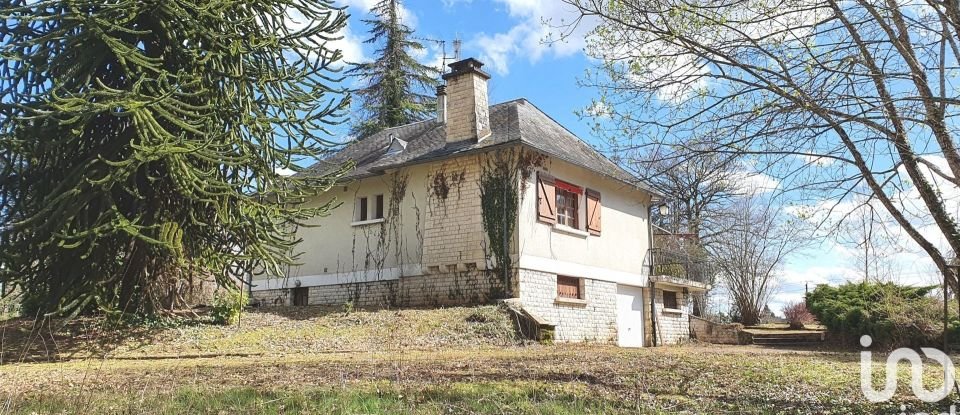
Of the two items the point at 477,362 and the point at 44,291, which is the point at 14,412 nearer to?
Answer: the point at 477,362

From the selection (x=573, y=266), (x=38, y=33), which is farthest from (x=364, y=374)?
(x=573, y=266)

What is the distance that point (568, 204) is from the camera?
17.3m

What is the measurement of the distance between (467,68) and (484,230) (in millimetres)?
4278

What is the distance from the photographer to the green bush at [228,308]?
12.9m

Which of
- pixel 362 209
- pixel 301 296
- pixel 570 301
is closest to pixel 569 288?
pixel 570 301

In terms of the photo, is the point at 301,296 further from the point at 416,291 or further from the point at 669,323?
the point at 669,323

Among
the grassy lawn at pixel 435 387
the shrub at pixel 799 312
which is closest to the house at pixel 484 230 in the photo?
the grassy lawn at pixel 435 387

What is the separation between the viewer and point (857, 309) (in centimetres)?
1723

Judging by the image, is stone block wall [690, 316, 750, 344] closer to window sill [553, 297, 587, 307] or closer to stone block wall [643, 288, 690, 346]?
stone block wall [643, 288, 690, 346]

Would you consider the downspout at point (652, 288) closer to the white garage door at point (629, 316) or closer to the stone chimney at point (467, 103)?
the white garage door at point (629, 316)

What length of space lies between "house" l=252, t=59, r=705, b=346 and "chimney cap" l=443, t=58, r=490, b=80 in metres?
0.04

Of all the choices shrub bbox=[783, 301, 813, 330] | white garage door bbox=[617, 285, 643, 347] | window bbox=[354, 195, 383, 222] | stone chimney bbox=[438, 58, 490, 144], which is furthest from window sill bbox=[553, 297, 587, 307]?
shrub bbox=[783, 301, 813, 330]

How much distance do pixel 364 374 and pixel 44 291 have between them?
7.10 metres

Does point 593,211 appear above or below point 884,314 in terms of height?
above
